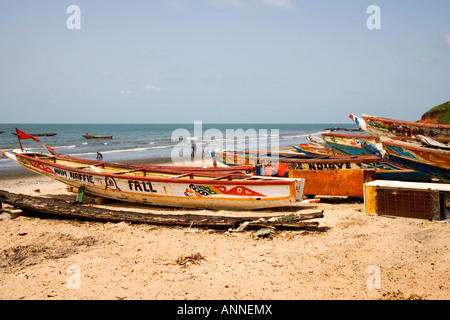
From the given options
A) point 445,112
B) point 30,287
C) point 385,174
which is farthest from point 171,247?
point 445,112

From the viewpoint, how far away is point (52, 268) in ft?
17.6

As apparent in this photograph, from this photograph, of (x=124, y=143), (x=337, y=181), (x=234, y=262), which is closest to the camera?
(x=234, y=262)

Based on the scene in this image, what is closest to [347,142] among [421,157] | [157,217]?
[421,157]

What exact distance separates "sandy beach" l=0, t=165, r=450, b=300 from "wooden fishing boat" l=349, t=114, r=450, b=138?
8988 mm

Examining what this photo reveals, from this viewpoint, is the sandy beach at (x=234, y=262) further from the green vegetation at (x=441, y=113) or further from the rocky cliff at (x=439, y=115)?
the rocky cliff at (x=439, y=115)

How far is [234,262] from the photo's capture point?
523 centimetres

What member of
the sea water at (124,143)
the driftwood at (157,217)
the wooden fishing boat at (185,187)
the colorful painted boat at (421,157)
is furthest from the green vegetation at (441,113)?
the driftwood at (157,217)

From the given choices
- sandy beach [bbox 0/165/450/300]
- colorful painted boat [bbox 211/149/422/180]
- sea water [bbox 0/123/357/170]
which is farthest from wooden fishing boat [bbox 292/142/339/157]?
sea water [bbox 0/123/357/170]

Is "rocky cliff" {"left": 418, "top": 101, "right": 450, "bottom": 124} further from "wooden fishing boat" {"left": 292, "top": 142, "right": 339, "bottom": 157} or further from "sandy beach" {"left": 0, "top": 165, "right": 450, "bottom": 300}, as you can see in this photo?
"sandy beach" {"left": 0, "top": 165, "right": 450, "bottom": 300}

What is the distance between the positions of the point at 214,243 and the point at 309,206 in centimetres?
326

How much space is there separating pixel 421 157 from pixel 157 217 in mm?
5963

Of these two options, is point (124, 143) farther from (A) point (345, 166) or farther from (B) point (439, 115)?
(A) point (345, 166)

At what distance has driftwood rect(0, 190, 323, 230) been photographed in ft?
21.5
